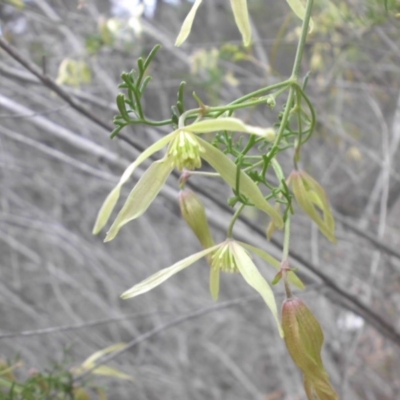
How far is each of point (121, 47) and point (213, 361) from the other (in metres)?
3.23

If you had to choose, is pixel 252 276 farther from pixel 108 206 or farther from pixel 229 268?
pixel 108 206

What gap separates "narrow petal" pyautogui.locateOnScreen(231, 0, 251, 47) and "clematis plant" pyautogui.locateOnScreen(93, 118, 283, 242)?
8.8 inches

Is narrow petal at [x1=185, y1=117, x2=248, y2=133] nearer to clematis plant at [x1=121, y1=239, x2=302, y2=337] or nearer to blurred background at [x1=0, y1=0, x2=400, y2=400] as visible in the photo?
clematis plant at [x1=121, y1=239, x2=302, y2=337]

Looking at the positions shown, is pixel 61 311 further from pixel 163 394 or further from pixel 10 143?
pixel 10 143

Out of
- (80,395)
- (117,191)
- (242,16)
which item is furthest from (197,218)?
(80,395)

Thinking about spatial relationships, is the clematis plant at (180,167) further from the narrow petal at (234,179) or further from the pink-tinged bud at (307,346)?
the pink-tinged bud at (307,346)

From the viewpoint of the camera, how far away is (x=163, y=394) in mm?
4508

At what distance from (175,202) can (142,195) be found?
1.02 metres

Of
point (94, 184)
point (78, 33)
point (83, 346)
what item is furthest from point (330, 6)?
point (83, 346)

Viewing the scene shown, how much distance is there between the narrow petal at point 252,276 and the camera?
2.33ft

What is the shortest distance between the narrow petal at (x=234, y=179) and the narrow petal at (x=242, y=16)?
0.22 m

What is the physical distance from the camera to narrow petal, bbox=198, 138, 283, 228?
0.70m

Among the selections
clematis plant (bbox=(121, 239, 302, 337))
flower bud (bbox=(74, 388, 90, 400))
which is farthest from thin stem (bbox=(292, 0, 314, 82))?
flower bud (bbox=(74, 388, 90, 400))

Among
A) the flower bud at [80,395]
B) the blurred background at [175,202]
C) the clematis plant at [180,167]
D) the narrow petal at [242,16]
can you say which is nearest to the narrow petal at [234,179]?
the clematis plant at [180,167]
